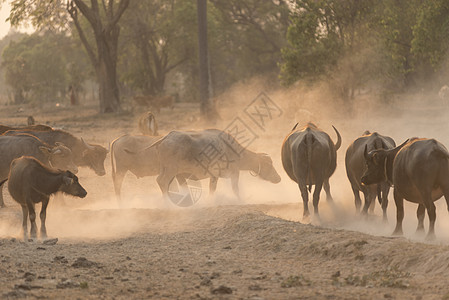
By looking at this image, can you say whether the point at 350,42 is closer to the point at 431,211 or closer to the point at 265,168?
the point at 265,168

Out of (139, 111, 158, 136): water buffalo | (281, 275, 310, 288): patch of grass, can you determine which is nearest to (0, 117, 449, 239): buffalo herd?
(281, 275, 310, 288): patch of grass

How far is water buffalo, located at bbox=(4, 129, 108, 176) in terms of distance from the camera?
14.2m

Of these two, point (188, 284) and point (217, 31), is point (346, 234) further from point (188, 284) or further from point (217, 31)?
point (217, 31)

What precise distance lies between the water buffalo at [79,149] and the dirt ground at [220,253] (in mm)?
806

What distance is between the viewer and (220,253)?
8711 millimetres

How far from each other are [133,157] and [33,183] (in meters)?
4.19

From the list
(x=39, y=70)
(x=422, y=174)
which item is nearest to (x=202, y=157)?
(x=422, y=174)

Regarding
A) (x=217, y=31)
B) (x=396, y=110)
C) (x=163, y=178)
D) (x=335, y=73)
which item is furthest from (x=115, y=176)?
(x=217, y=31)

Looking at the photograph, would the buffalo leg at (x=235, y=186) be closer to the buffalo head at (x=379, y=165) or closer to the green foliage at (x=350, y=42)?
the buffalo head at (x=379, y=165)

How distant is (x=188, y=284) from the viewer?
694cm

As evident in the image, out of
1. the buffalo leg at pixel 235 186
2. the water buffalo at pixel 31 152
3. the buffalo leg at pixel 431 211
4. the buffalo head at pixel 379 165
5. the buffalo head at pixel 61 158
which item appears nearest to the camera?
the buffalo leg at pixel 431 211

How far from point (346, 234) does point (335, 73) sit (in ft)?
68.8

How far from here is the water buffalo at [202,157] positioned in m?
13.6

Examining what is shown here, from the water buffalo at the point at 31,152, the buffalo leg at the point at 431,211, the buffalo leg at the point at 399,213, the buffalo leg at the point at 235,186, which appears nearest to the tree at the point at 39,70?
the buffalo leg at the point at 235,186
